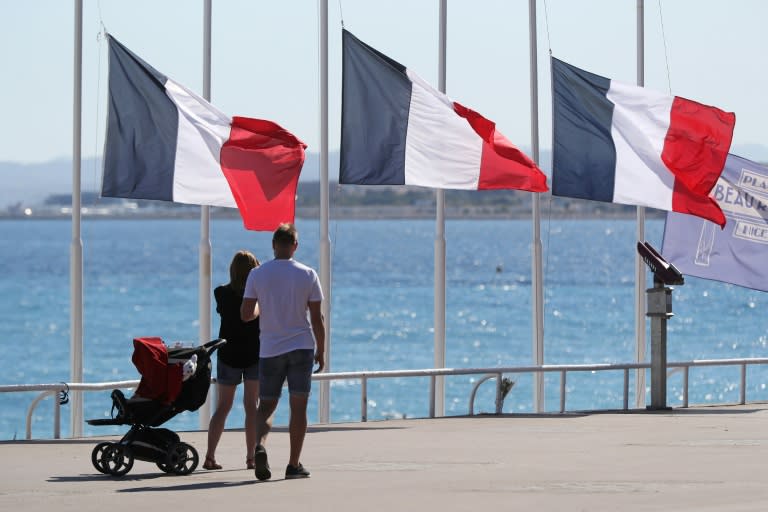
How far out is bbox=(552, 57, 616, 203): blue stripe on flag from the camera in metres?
19.7

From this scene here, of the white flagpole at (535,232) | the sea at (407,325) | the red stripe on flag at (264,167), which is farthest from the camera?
the sea at (407,325)

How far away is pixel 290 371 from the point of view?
12078mm

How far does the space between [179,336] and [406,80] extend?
202 ft

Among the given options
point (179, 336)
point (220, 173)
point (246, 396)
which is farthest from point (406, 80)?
point (179, 336)

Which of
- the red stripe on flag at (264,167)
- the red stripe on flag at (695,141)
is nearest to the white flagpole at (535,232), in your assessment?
the red stripe on flag at (695,141)

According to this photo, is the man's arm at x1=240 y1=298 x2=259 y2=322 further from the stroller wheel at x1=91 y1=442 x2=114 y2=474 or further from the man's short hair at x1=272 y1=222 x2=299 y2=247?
the stroller wheel at x1=91 y1=442 x2=114 y2=474

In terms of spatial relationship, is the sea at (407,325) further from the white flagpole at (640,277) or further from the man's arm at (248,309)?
the man's arm at (248,309)

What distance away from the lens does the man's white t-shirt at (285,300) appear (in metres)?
12.0

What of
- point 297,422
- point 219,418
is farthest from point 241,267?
point 297,422

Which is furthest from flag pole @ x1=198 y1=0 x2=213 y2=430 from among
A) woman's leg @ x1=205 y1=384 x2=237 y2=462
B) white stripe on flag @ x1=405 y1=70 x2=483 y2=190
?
woman's leg @ x1=205 y1=384 x2=237 y2=462

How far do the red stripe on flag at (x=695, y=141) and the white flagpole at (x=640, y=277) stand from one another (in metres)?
2.01

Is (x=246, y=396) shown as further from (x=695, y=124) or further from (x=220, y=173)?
(x=695, y=124)

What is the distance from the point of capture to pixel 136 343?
41.0ft

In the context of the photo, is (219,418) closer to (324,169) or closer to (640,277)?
(324,169)
